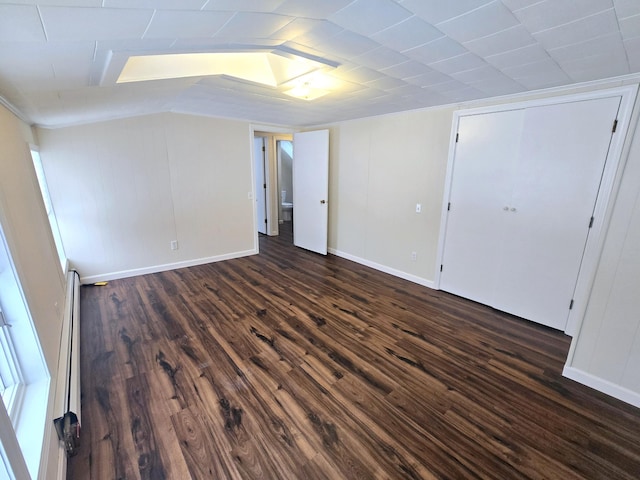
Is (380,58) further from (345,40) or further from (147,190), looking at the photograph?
(147,190)

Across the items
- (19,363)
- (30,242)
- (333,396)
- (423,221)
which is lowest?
(333,396)

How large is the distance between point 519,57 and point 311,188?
343 cm

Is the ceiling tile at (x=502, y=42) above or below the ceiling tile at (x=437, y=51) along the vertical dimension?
below

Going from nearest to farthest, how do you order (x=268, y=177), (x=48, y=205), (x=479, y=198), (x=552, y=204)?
(x=552, y=204) < (x=479, y=198) < (x=48, y=205) < (x=268, y=177)

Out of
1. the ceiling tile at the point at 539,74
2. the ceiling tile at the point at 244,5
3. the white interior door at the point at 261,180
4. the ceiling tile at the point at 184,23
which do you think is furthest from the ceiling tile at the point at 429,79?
the white interior door at the point at 261,180

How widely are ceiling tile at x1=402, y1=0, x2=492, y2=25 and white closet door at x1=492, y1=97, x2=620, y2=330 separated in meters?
1.79

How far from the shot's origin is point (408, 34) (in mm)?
1510

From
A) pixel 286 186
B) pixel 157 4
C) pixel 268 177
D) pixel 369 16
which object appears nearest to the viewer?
pixel 157 4

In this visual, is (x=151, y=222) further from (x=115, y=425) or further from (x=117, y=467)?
(x=117, y=467)

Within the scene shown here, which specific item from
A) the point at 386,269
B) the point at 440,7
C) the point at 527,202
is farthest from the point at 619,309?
the point at 386,269

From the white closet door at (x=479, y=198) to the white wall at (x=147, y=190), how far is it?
3.10 m

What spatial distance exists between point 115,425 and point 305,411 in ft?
3.64

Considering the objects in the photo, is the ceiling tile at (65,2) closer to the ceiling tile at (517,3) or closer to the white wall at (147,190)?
the ceiling tile at (517,3)

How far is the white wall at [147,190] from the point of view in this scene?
3.34 meters
